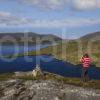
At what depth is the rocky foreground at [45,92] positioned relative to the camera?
3016 centimetres

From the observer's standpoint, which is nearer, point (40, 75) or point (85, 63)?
point (85, 63)

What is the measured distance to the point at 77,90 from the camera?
102ft

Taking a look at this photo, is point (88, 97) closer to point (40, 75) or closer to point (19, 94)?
point (19, 94)

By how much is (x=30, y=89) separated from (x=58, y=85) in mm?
2982

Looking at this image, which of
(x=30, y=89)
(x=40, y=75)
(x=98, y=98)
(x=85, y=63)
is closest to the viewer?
(x=98, y=98)

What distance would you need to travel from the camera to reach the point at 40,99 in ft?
98.2

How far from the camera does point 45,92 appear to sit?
100 ft

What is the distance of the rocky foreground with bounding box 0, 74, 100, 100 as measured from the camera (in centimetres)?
3016

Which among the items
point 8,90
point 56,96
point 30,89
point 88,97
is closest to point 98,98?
point 88,97

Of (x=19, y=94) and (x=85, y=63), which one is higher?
(x=85, y=63)

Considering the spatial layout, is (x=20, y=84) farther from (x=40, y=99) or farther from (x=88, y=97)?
(x=88, y=97)

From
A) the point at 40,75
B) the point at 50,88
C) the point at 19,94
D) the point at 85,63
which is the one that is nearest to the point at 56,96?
the point at 50,88

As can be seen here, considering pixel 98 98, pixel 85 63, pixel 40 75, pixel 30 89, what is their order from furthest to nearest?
pixel 40 75 < pixel 85 63 < pixel 30 89 < pixel 98 98

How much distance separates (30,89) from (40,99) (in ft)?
7.16
